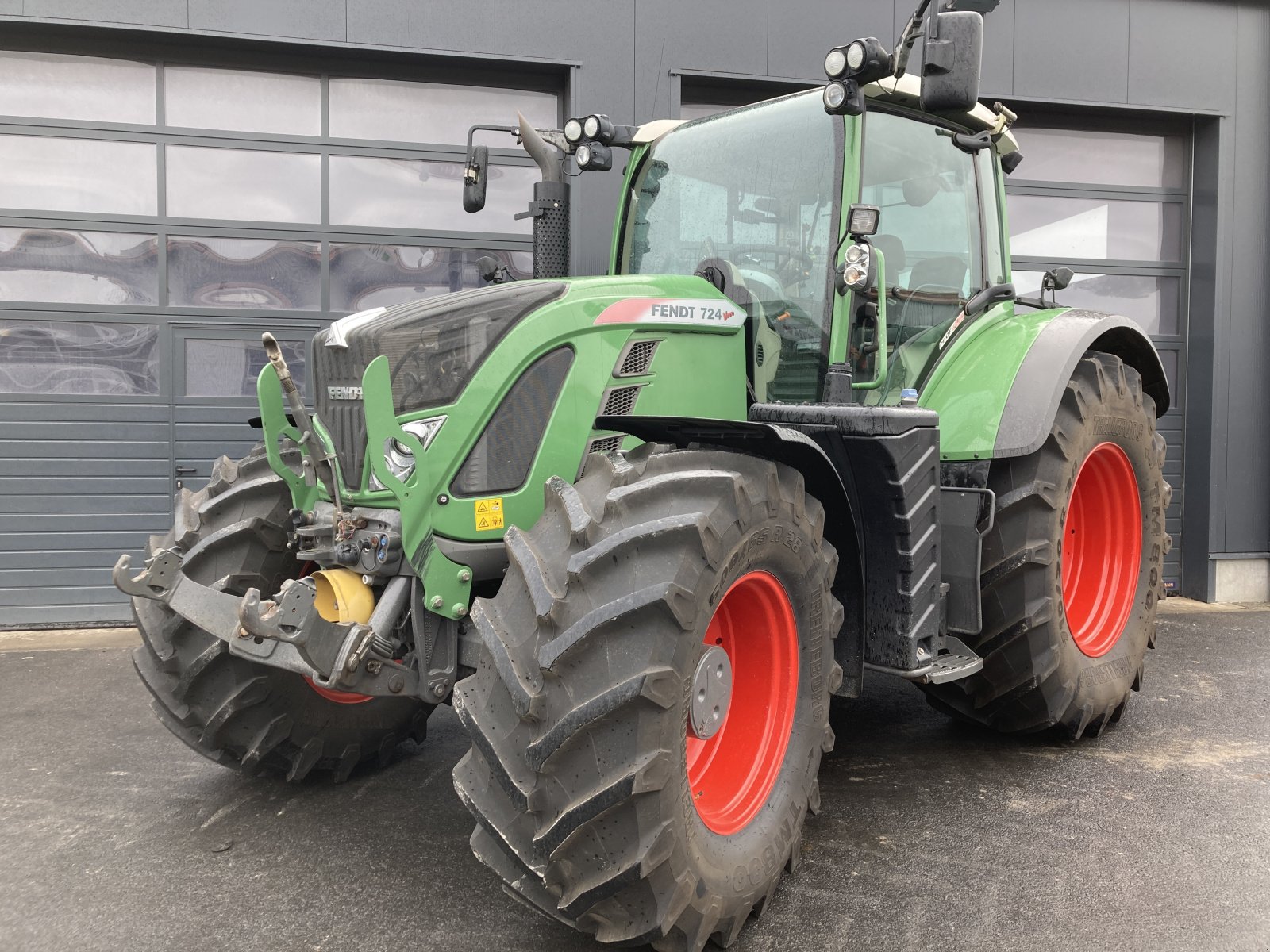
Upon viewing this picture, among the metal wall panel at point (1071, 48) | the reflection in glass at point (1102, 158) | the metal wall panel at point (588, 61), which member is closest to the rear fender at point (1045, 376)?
the metal wall panel at point (588, 61)

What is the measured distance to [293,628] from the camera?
2.43 meters

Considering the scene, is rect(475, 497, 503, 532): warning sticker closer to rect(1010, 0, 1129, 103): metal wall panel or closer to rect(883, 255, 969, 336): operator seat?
rect(883, 255, 969, 336): operator seat

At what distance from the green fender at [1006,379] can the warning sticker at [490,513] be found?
171cm

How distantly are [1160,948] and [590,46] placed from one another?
6.16 meters

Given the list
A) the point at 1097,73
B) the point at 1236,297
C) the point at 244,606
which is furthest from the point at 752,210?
the point at 1236,297

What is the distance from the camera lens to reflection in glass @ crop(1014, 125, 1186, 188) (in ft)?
26.0

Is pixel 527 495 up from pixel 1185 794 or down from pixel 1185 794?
up

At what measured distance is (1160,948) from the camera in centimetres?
246

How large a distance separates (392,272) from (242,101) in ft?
4.79

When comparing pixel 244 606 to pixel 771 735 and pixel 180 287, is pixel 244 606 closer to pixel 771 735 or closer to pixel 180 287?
pixel 771 735

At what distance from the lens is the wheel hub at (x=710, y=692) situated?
2.40m

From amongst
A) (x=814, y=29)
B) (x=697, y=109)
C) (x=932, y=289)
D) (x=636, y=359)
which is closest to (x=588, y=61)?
(x=697, y=109)

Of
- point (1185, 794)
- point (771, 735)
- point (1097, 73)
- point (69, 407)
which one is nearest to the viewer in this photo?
point (771, 735)

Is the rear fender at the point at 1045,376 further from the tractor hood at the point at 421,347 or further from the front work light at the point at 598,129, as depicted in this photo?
the front work light at the point at 598,129
